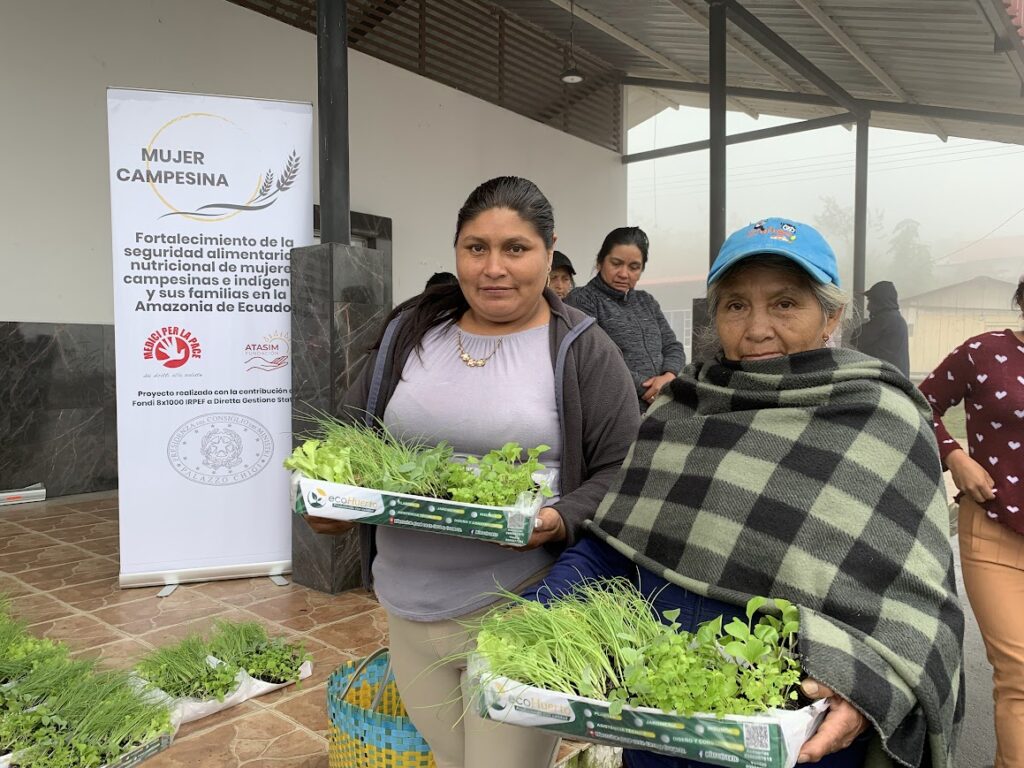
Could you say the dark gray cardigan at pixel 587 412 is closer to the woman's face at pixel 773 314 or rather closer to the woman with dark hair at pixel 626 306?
the woman's face at pixel 773 314

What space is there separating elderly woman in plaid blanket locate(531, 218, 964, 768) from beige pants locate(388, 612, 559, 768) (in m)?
0.24

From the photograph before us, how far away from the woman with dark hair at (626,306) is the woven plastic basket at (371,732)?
7.00 feet

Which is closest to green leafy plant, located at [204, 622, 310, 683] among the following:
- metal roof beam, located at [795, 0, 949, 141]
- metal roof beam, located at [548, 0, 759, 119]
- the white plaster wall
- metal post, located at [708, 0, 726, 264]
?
the white plaster wall

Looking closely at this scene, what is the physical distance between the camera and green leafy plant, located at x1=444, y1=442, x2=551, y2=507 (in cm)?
136

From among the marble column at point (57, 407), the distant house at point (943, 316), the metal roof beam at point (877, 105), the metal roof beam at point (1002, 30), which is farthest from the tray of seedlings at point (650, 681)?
the distant house at point (943, 316)

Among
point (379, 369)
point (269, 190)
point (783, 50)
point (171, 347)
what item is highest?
point (783, 50)

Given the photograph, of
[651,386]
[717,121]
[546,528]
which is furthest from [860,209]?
[546,528]

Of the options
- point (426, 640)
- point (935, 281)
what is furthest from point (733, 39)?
point (426, 640)

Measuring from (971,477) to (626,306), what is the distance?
187 cm

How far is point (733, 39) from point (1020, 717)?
816 centimetres

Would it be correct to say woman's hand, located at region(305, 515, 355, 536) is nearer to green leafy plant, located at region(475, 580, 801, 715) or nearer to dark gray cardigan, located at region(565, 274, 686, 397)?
green leafy plant, located at region(475, 580, 801, 715)

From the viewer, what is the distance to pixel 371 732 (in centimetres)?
174

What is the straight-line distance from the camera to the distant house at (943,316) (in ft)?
37.3

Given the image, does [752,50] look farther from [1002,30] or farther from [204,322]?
[204,322]
